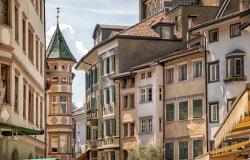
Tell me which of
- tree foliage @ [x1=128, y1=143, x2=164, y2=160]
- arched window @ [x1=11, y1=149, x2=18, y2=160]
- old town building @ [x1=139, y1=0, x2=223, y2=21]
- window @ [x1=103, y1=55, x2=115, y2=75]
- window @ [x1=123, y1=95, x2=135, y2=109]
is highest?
old town building @ [x1=139, y1=0, x2=223, y2=21]

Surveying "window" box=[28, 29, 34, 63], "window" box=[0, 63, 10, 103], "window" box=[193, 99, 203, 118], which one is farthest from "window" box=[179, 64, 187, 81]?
"window" box=[0, 63, 10, 103]

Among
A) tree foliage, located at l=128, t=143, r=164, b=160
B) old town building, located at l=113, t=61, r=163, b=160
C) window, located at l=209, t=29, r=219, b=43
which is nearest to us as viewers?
window, located at l=209, t=29, r=219, b=43

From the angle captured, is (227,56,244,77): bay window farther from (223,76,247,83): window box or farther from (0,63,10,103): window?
(0,63,10,103): window

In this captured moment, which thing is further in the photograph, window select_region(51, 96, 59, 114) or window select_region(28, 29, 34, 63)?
window select_region(51, 96, 59, 114)

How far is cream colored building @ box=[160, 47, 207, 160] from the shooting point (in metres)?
56.1

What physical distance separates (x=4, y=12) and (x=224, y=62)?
98.5 feet

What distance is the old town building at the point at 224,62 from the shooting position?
51.0 metres

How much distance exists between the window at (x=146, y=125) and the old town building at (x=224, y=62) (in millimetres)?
9855

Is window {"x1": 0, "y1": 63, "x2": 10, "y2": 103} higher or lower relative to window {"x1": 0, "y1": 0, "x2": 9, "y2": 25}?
lower

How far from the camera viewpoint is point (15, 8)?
2756cm

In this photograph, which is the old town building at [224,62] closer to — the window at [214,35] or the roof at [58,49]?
the window at [214,35]

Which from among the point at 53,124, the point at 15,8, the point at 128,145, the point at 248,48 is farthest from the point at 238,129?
the point at 53,124

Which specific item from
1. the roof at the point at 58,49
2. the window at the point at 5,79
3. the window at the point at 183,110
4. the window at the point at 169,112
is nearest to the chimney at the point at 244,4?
the window at the point at 183,110

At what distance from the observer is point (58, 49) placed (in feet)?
283
